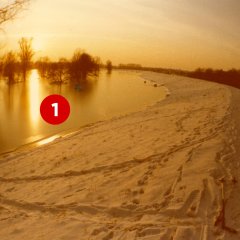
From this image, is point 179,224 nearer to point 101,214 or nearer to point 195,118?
point 101,214

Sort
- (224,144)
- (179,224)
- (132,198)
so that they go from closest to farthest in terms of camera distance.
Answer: (179,224), (132,198), (224,144)

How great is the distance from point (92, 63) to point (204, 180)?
78.4m

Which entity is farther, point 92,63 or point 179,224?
point 92,63

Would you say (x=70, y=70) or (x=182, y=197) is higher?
(x=70, y=70)

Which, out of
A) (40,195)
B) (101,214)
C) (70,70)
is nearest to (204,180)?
(101,214)

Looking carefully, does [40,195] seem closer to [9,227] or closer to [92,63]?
[9,227]

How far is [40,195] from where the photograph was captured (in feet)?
29.7

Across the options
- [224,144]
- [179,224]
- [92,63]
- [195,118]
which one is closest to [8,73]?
[92,63]

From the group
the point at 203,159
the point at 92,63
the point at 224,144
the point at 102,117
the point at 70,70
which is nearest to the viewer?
the point at 203,159

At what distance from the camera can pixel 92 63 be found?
84938 millimetres

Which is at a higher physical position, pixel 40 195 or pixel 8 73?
pixel 8 73

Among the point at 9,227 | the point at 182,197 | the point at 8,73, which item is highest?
the point at 8,73

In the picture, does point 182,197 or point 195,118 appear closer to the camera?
point 182,197

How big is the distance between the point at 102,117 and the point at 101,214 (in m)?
17.1
